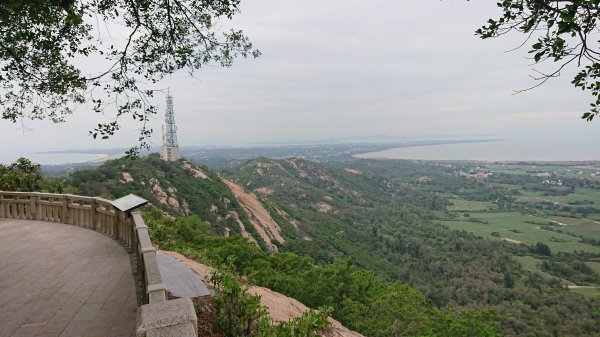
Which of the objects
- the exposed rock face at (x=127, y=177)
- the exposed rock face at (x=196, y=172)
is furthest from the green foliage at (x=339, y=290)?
the exposed rock face at (x=196, y=172)

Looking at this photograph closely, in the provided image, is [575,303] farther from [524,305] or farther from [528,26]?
[528,26]

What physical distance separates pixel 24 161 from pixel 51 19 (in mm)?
16374

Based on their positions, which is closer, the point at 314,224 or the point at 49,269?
the point at 49,269

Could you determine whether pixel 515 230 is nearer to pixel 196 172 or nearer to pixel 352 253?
pixel 352 253

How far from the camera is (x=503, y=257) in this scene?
7088 centimetres

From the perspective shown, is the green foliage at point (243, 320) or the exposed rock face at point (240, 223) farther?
the exposed rock face at point (240, 223)

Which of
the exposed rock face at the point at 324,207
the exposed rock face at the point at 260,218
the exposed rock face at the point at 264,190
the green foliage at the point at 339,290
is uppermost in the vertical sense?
the green foliage at the point at 339,290

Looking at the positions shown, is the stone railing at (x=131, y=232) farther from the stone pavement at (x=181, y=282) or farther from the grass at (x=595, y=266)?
the grass at (x=595, y=266)

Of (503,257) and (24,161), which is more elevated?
(24,161)

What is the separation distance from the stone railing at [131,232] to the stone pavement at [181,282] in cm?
90

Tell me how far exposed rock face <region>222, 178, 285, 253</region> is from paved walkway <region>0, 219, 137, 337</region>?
1206 inches

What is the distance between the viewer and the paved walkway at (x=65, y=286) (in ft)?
18.0

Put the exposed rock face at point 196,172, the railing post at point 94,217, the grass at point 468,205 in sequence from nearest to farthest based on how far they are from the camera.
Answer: the railing post at point 94,217 < the exposed rock face at point 196,172 < the grass at point 468,205

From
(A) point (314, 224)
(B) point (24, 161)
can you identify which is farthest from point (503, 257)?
(B) point (24, 161)
